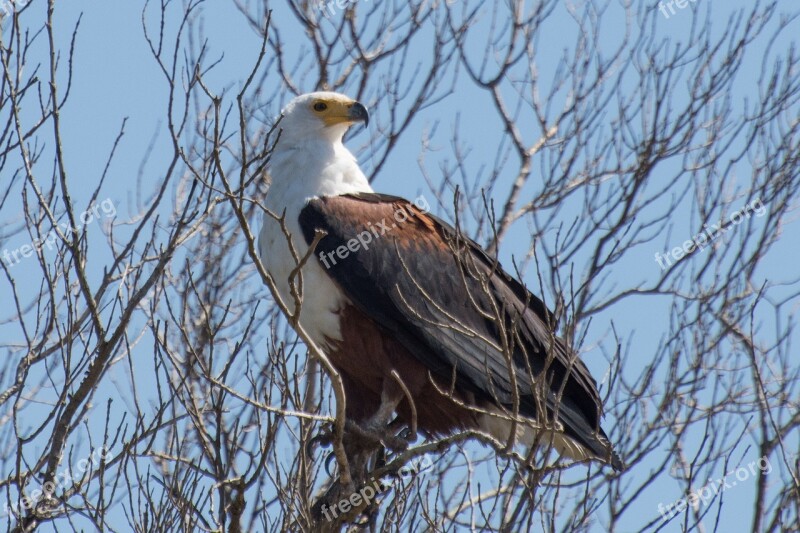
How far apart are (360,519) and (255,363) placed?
1357 millimetres

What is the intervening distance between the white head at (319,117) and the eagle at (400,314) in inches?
7.5

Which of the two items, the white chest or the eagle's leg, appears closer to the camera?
the eagle's leg

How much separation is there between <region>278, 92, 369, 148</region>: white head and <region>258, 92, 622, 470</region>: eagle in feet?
0.62

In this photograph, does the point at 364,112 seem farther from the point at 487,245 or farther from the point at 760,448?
the point at 760,448

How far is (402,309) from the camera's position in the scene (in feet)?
17.6

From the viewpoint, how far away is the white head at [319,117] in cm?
603

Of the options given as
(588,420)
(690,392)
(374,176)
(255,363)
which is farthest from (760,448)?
(374,176)

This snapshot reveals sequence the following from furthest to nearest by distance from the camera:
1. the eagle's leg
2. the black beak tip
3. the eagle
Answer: the black beak tip
the eagle
the eagle's leg

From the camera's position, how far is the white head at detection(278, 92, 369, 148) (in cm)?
603

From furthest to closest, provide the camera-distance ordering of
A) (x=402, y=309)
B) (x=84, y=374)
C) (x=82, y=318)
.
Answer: (x=402, y=309), (x=82, y=318), (x=84, y=374)

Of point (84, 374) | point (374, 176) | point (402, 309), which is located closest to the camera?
point (84, 374)

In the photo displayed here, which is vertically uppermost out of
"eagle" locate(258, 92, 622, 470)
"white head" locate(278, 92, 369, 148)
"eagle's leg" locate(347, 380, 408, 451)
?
"white head" locate(278, 92, 369, 148)

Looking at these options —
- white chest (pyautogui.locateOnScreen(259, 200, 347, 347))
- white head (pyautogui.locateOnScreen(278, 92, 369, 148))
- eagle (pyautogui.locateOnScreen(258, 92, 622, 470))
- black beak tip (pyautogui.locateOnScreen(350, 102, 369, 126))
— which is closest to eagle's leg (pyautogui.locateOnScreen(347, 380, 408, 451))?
eagle (pyautogui.locateOnScreen(258, 92, 622, 470))

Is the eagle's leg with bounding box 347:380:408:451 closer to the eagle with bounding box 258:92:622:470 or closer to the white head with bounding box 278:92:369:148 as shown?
the eagle with bounding box 258:92:622:470
